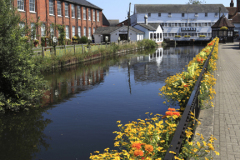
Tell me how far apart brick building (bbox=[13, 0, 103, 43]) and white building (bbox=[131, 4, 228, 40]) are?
1033 inches

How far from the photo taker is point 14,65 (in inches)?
363

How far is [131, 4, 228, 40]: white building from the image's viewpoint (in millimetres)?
76312

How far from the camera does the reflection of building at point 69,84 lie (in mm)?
11945

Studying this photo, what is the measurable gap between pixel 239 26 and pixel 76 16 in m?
55.3

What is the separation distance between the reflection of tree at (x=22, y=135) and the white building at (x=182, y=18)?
231ft

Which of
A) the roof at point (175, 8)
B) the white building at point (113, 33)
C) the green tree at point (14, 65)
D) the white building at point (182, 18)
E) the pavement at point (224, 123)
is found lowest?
the pavement at point (224, 123)

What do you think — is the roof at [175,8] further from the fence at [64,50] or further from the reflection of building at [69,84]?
the reflection of building at [69,84]

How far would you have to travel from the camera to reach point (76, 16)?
45125 millimetres

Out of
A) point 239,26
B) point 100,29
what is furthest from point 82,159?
point 239,26

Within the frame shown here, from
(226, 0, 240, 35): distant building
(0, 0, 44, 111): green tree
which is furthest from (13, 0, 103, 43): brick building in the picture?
(226, 0, 240, 35): distant building

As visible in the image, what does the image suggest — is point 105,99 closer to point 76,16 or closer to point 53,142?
point 53,142

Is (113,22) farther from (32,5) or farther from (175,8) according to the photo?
(32,5)

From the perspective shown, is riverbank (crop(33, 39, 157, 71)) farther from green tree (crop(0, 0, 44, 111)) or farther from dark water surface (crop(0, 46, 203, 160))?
dark water surface (crop(0, 46, 203, 160))

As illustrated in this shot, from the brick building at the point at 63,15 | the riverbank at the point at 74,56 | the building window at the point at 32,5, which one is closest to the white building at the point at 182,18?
the brick building at the point at 63,15
